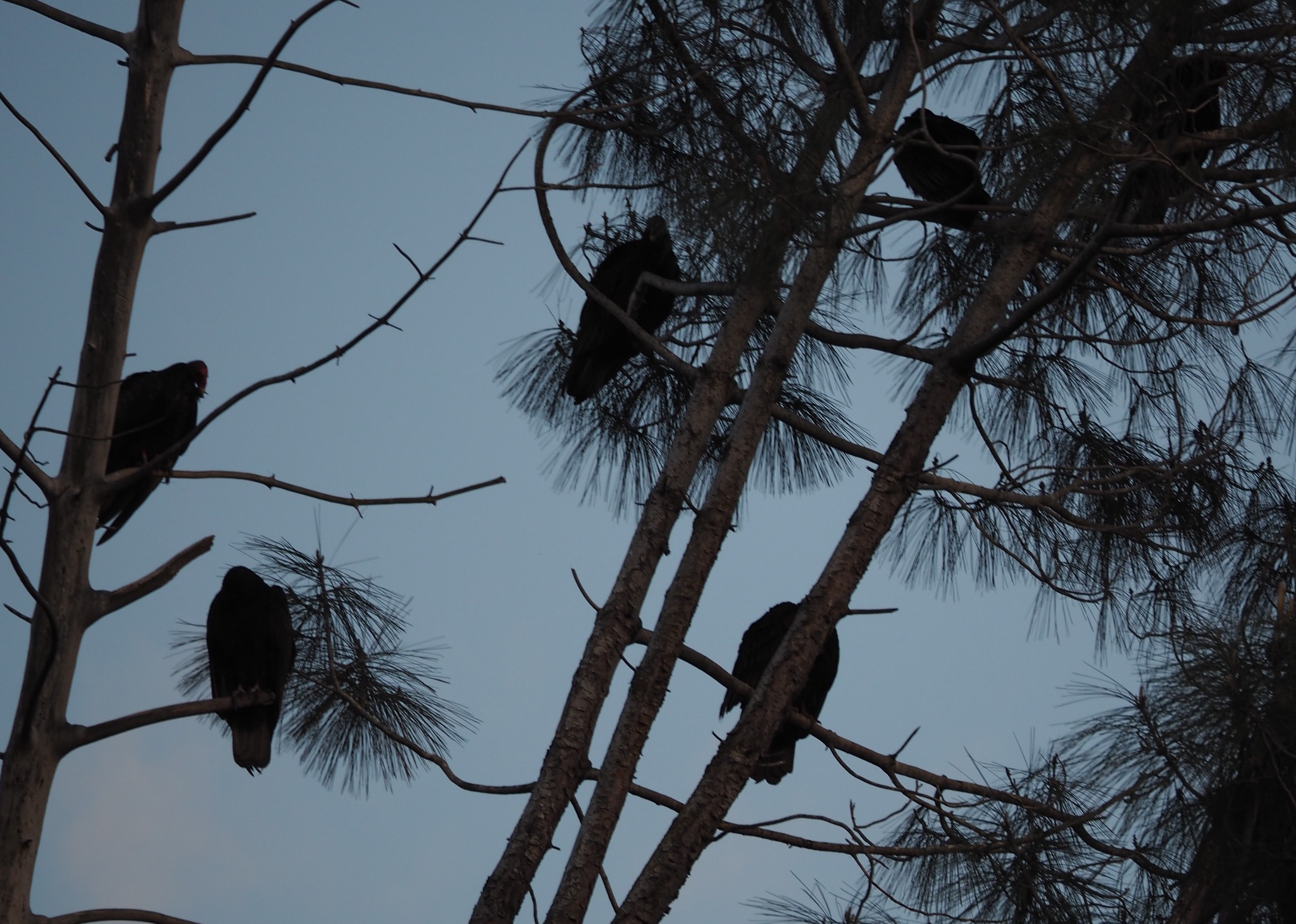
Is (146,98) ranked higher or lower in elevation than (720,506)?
lower

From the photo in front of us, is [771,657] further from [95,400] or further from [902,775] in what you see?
[95,400]

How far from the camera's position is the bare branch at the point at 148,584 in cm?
150

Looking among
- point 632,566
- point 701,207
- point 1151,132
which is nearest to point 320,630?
point 632,566

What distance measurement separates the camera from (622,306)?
337 cm

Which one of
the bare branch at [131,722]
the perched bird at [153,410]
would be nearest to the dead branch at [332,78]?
the bare branch at [131,722]

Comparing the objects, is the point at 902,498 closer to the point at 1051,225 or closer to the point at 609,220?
the point at 1051,225

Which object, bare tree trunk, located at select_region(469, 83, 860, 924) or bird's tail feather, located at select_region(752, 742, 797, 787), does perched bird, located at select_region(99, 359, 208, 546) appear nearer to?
bare tree trunk, located at select_region(469, 83, 860, 924)

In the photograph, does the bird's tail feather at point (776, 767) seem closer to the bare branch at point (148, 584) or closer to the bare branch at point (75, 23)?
the bare branch at point (148, 584)

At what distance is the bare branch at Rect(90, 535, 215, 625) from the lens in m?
1.50

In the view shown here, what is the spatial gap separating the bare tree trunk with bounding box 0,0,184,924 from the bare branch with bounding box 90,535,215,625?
1cm

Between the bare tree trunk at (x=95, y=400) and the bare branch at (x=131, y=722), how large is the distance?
12 mm

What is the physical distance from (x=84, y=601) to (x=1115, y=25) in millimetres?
1964

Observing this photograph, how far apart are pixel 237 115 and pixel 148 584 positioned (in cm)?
61

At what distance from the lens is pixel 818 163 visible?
2.31 metres
